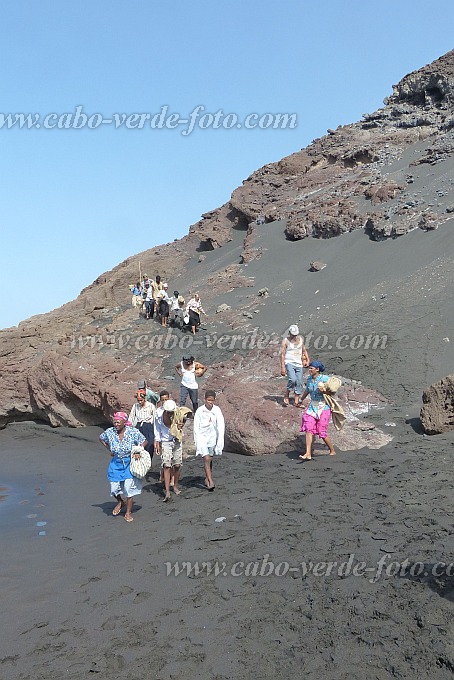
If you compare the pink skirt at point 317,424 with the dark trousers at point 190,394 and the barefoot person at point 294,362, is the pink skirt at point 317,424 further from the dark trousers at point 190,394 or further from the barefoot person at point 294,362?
the dark trousers at point 190,394

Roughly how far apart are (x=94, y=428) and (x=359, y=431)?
20.5 feet

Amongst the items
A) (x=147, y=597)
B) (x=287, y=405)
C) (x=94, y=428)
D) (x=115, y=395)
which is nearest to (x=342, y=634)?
(x=147, y=597)

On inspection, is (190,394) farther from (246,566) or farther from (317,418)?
(246,566)

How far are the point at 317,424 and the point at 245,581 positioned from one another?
3.27 meters

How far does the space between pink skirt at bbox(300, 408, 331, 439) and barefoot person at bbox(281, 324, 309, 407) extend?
1.27 m

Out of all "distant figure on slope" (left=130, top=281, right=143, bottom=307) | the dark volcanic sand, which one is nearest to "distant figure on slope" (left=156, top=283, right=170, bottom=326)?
"distant figure on slope" (left=130, top=281, right=143, bottom=307)

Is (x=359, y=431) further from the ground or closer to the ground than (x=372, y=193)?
closer to the ground

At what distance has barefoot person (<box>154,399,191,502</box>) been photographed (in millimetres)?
7102

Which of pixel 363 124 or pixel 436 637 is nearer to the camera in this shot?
pixel 436 637

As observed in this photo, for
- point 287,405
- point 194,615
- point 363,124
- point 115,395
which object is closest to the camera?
point 194,615

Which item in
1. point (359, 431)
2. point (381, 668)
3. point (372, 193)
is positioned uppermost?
point (372, 193)

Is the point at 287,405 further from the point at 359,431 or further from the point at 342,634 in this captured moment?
the point at 342,634

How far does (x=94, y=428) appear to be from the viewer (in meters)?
12.4

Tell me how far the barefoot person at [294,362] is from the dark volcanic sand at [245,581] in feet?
4.23
